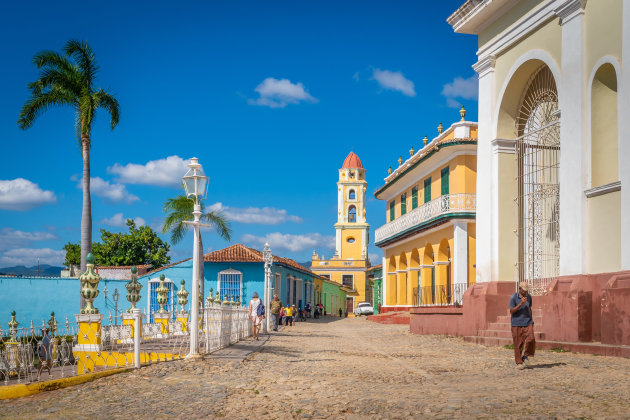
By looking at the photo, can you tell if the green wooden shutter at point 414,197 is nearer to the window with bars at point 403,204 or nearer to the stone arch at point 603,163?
the window with bars at point 403,204

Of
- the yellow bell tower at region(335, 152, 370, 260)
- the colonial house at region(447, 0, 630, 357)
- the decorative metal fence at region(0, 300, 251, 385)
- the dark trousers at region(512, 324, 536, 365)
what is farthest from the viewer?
the yellow bell tower at region(335, 152, 370, 260)

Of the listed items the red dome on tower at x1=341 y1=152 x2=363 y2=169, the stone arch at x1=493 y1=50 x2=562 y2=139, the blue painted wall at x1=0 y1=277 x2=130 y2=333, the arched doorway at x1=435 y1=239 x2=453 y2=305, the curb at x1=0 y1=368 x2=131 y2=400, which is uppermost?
the red dome on tower at x1=341 y1=152 x2=363 y2=169

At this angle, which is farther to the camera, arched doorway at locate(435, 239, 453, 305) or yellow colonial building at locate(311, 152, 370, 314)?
yellow colonial building at locate(311, 152, 370, 314)

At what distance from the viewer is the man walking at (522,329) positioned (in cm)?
995

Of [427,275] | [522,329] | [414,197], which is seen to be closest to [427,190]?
[414,197]

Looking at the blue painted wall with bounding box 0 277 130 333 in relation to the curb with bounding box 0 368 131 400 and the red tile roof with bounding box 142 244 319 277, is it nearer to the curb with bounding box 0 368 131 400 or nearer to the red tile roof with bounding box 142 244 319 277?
the red tile roof with bounding box 142 244 319 277

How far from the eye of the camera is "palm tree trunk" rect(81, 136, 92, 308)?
23.5 m

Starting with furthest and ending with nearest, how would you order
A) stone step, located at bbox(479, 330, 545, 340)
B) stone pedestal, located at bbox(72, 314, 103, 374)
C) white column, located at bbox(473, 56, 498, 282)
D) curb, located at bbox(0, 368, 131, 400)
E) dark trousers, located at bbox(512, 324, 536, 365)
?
white column, located at bbox(473, 56, 498, 282)
stone step, located at bbox(479, 330, 545, 340)
dark trousers, located at bbox(512, 324, 536, 365)
stone pedestal, located at bbox(72, 314, 103, 374)
curb, located at bbox(0, 368, 131, 400)

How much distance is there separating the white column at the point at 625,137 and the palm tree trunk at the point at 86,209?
1731 centimetres

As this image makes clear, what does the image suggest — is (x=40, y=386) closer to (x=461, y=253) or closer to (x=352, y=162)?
(x=461, y=253)

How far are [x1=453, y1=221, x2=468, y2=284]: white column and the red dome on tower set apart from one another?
4475 centimetres

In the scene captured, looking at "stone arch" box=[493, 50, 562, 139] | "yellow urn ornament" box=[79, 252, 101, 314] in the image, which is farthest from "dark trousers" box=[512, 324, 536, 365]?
"stone arch" box=[493, 50, 562, 139]

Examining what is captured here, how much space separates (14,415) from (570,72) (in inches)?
453

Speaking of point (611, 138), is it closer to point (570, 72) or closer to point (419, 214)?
point (570, 72)
